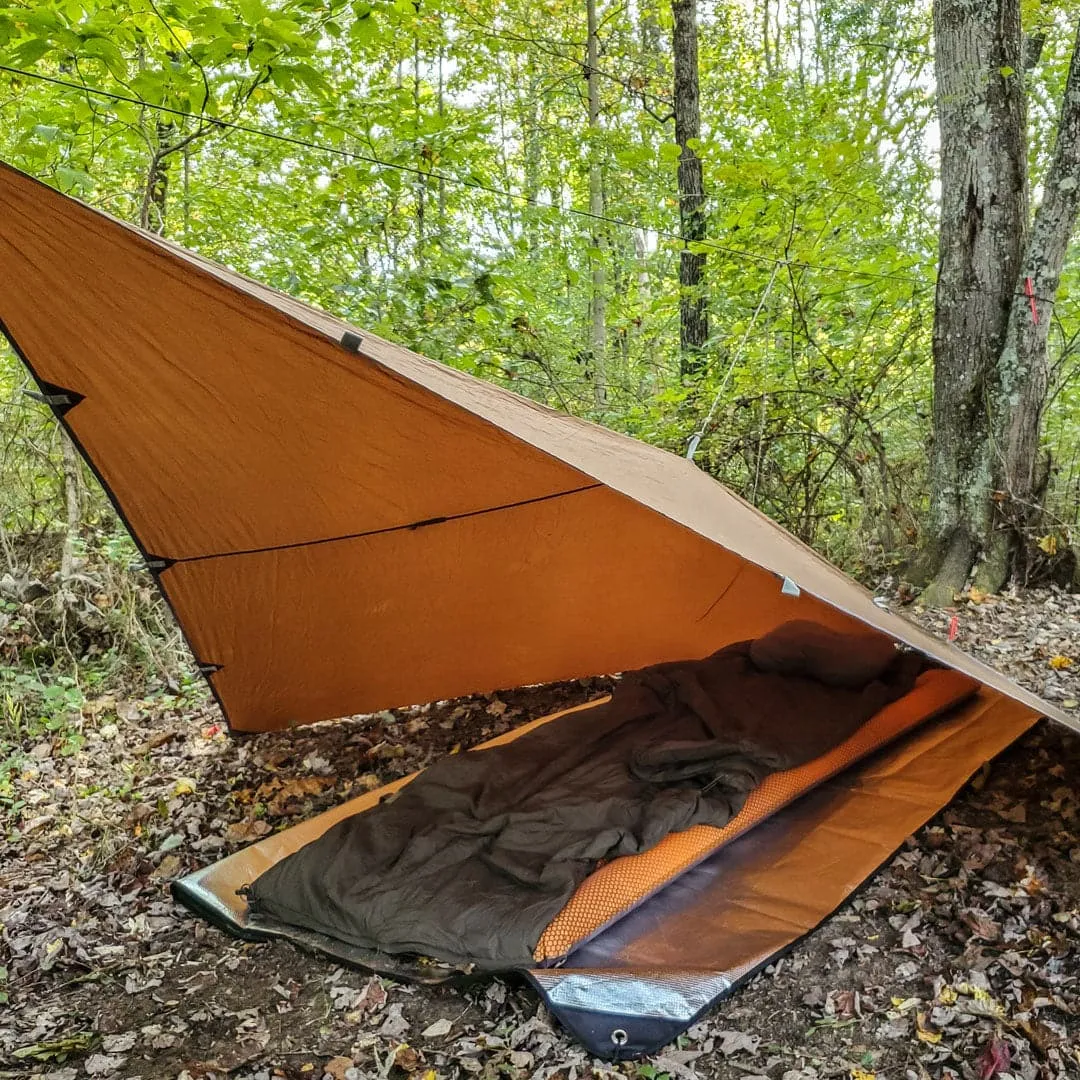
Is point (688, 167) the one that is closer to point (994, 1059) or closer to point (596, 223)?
point (596, 223)

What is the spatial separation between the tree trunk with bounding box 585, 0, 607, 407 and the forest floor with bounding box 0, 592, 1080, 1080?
343cm

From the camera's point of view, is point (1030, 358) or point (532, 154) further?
point (532, 154)

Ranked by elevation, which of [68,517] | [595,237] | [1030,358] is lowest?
[68,517]

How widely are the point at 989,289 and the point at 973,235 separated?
24 centimetres

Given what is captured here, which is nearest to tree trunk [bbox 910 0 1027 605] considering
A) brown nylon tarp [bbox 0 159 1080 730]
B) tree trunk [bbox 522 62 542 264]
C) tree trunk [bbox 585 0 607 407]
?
brown nylon tarp [bbox 0 159 1080 730]

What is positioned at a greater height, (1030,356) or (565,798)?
(1030,356)

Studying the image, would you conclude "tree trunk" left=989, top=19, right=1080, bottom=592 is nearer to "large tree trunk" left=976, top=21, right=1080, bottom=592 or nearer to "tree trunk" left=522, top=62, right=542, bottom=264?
"large tree trunk" left=976, top=21, right=1080, bottom=592

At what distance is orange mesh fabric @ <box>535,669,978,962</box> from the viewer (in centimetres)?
168

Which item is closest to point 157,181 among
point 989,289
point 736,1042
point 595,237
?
point 595,237

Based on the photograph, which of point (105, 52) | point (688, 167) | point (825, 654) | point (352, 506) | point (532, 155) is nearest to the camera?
point (105, 52)

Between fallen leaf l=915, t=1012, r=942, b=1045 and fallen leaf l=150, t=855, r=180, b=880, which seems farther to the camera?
fallen leaf l=150, t=855, r=180, b=880

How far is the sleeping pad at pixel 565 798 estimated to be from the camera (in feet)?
5.76

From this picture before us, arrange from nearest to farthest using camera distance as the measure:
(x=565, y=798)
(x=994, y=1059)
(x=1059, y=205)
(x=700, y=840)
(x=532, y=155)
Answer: (x=994, y=1059)
(x=700, y=840)
(x=565, y=798)
(x=1059, y=205)
(x=532, y=155)

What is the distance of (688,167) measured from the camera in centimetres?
494
